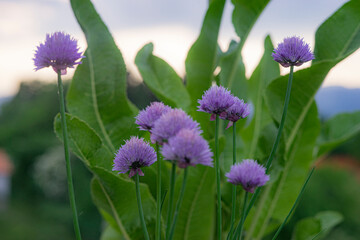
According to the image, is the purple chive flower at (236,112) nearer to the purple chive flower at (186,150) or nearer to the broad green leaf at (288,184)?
the purple chive flower at (186,150)

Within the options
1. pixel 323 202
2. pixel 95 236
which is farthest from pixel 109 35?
→ pixel 95 236

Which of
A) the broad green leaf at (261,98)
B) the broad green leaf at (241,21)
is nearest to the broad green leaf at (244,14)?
the broad green leaf at (241,21)

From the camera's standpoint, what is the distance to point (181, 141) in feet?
1.00

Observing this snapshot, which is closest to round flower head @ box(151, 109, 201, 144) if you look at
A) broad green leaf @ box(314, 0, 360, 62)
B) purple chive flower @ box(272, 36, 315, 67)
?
purple chive flower @ box(272, 36, 315, 67)

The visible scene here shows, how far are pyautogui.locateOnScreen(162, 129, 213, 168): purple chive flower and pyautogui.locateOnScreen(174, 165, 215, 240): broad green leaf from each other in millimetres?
448

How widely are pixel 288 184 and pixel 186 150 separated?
662 mm

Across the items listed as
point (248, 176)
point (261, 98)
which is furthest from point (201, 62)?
point (248, 176)

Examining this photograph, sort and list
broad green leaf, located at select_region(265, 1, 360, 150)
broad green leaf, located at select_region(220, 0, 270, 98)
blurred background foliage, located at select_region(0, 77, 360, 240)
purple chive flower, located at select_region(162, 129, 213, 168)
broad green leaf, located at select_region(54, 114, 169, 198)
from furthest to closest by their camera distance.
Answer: blurred background foliage, located at select_region(0, 77, 360, 240), broad green leaf, located at select_region(220, 0, 270, 98), broad green leaf, located at select_region(265, 1, 360, 150), broad green leaf, located at select_region(54, 114, 169, 198), purple chive flower, located at select_region(162, 129, 213, 168)

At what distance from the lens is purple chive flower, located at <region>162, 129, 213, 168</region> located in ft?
1.00

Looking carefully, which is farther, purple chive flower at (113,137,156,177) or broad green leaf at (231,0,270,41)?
broad green leaf at (231,0,270,41)

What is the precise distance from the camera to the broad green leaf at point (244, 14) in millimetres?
845

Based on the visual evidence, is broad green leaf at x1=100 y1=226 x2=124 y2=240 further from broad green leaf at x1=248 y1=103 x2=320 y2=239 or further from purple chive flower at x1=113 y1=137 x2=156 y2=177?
purple chive flower at x1=113 y1=137 x2=156 y2=177

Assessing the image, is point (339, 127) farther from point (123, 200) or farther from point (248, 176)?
point (248, 176)

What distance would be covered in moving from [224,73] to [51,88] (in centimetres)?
1409
